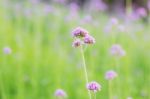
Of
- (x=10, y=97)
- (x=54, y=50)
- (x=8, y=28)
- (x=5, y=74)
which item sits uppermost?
(x=8, y=28)

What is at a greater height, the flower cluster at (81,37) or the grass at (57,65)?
the grass at (57,65)

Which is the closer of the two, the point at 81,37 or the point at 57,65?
the point at 81,37

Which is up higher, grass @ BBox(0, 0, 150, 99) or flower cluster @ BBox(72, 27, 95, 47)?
grass @ BBox(0, 0, 150, 99)

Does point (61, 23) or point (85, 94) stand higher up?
point (61, 23)

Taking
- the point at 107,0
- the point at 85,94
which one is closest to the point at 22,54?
the point at 85,94

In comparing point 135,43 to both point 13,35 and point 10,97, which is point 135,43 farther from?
point 10,97

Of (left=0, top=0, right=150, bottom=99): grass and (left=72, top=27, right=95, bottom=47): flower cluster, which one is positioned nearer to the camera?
(left=72, top=27, right=95, bottom=47): flower cluster

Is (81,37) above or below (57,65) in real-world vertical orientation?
below

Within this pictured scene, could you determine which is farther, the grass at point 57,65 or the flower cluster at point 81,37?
the grass at point 57,65
